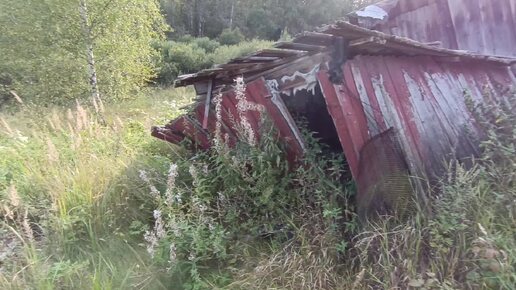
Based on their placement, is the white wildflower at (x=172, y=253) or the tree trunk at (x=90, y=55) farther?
the tree trunk at (x=90, y=55)

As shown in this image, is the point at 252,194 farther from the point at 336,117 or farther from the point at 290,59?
the point at 290,59

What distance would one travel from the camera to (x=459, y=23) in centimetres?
649

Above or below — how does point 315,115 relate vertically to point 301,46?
below

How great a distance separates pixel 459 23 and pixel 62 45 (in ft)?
30.5

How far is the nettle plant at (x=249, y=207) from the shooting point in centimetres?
347

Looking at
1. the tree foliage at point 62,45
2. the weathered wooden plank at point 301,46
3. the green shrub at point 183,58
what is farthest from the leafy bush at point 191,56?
the weathered wooden plank at point 301,46

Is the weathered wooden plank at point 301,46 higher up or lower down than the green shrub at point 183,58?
higher up

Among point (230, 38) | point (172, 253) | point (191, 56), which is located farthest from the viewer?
point (230, 38)

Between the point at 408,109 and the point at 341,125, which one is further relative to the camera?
the point at 408,109

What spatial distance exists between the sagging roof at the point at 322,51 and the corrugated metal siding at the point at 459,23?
1414 mm

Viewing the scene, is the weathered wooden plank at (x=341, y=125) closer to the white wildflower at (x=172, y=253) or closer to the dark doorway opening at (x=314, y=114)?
the dark doorway opening at (x=314, y=114)

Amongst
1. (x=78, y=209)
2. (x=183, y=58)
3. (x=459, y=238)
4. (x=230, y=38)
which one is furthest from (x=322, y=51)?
(x=230, y=38)

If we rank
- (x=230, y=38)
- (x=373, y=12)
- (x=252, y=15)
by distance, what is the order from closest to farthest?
(x=373, y=12)
(x=230, y=38)
(x=252, y=15)

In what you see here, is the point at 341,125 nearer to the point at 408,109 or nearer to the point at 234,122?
the point at 408,109
